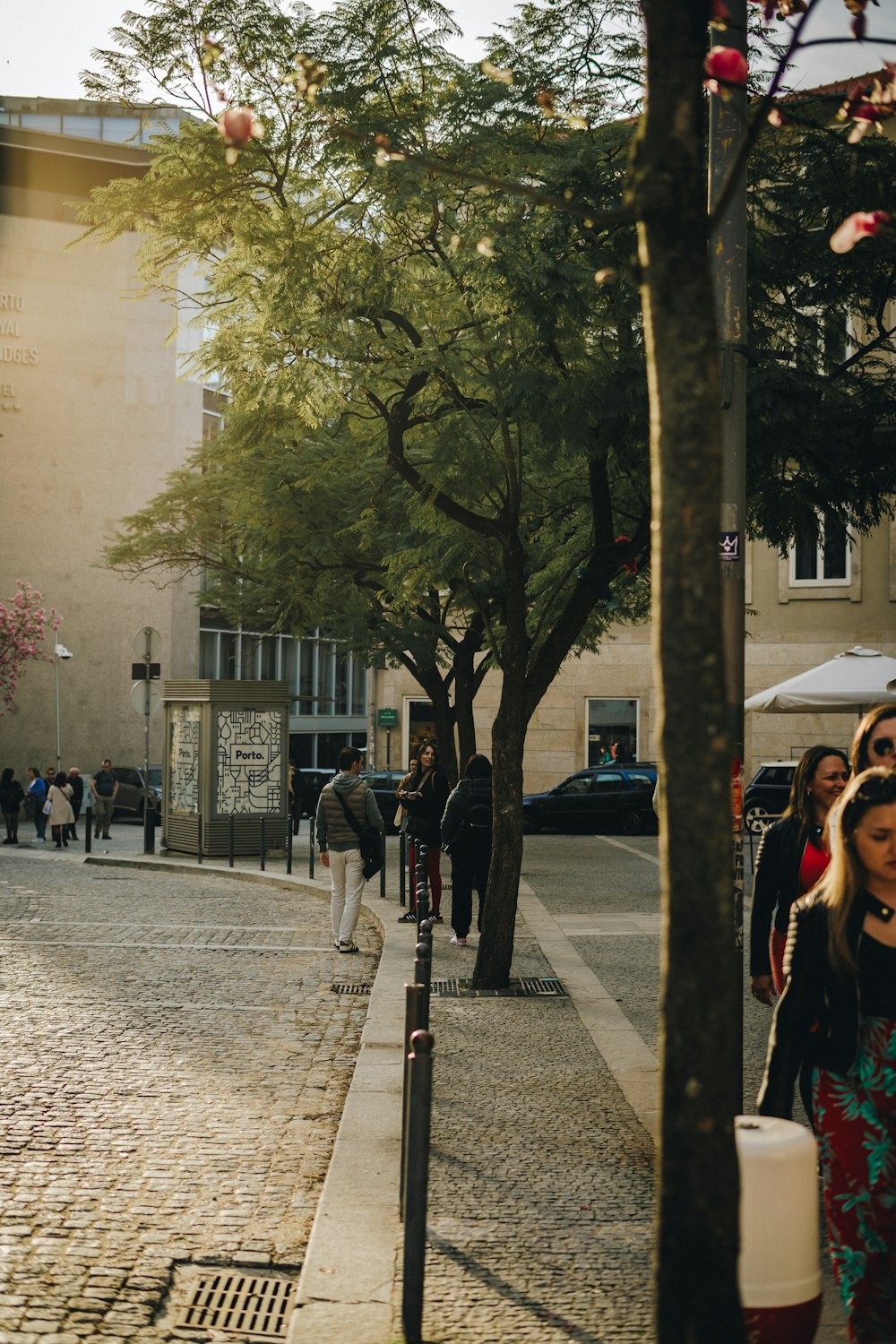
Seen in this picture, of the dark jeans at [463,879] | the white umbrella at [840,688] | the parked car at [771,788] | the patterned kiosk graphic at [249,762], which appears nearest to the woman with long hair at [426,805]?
the dark jeans at [463,879]

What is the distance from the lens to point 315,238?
10.9m

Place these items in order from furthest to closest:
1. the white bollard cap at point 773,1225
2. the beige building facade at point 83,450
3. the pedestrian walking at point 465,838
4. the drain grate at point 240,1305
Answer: the beige building facade at point 83,450 → the pedestrian walking at point 465,838 → the drain grate at point 240,1305 → the white bollard cap at point 773,1225

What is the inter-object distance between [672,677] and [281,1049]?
6307 millimetres

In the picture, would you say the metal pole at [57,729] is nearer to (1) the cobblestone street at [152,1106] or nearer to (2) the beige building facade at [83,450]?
(2) the beige building facade at [83,450]

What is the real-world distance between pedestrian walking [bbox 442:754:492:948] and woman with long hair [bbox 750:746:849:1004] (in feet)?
22.6

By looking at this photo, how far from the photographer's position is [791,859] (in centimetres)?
639

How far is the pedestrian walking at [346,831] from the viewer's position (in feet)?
43.0

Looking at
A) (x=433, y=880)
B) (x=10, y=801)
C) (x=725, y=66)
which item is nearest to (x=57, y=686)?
(x=10, y=801)

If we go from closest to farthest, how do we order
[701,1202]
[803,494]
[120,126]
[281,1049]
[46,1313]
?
[701,1202], [46,1313], [281,1049], [803,494], [120,126]

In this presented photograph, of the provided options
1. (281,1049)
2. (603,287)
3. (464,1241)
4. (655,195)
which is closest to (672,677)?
(655,195)

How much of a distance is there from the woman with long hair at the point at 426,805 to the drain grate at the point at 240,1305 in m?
9.51

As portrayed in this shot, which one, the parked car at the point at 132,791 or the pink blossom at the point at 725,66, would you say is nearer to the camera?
the pink blossom at the point at 725,66

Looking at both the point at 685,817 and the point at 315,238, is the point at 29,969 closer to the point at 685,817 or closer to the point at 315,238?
the point at 315,238

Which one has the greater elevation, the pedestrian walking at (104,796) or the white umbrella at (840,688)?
the white umbrella at (840,688)
